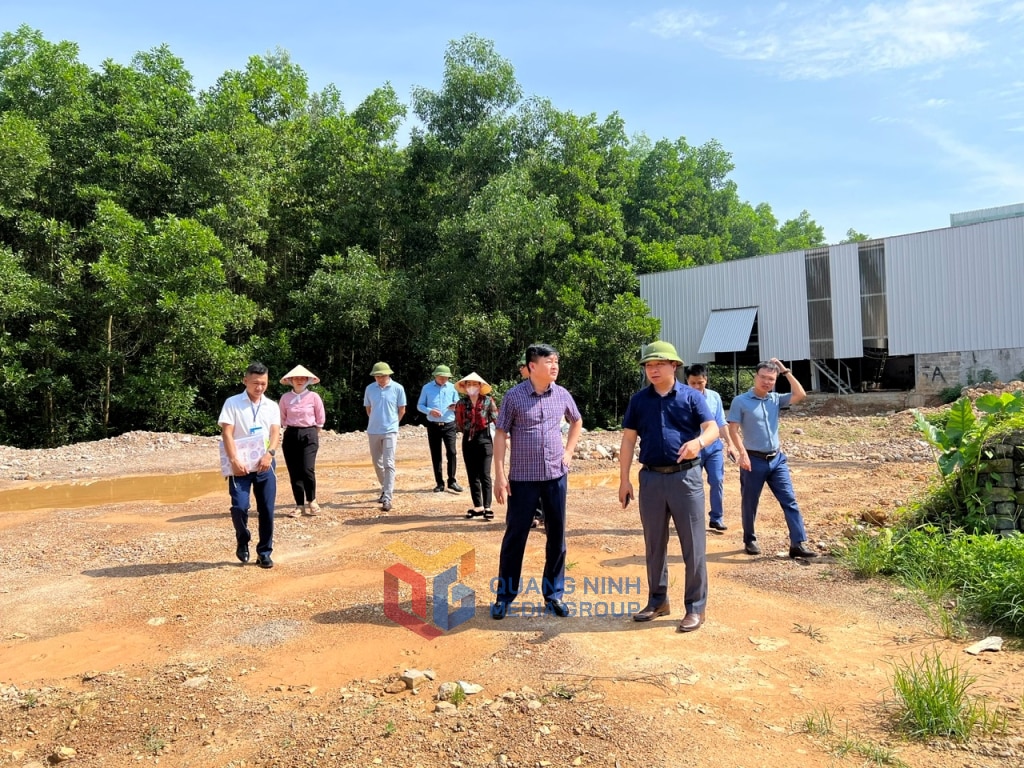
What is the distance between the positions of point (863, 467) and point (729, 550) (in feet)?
22.4

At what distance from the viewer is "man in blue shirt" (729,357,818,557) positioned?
6387mm

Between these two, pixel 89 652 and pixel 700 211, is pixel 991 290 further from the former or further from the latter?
pixel 89 652

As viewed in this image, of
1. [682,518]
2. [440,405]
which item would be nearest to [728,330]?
[440,405]

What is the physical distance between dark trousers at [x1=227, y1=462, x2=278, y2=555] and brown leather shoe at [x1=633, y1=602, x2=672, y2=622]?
3.48m

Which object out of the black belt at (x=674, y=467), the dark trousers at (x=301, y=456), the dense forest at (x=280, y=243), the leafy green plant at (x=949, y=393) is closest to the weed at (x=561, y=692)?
the black belt at (x=674, y=467)

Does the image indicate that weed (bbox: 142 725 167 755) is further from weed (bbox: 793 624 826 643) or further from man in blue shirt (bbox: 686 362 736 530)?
man in blue shirt (bbox: 686 362 736 530)

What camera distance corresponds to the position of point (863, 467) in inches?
485

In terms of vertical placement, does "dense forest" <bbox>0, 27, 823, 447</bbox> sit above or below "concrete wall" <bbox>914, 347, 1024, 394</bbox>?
above

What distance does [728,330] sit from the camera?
2672 centimetres

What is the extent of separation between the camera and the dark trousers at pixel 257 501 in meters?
6.22

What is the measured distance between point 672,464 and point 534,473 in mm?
926

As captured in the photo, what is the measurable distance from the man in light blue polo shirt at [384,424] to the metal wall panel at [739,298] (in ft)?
65.6

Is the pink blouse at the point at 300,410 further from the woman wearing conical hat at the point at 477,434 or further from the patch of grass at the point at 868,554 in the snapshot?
the patch of grass at the point at 868,554

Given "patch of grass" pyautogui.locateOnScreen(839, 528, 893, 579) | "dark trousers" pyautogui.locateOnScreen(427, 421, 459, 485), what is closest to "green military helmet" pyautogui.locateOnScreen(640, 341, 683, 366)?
"patch of grass" pyautogui.locateOnScreen(839, 528, 893, 579)
